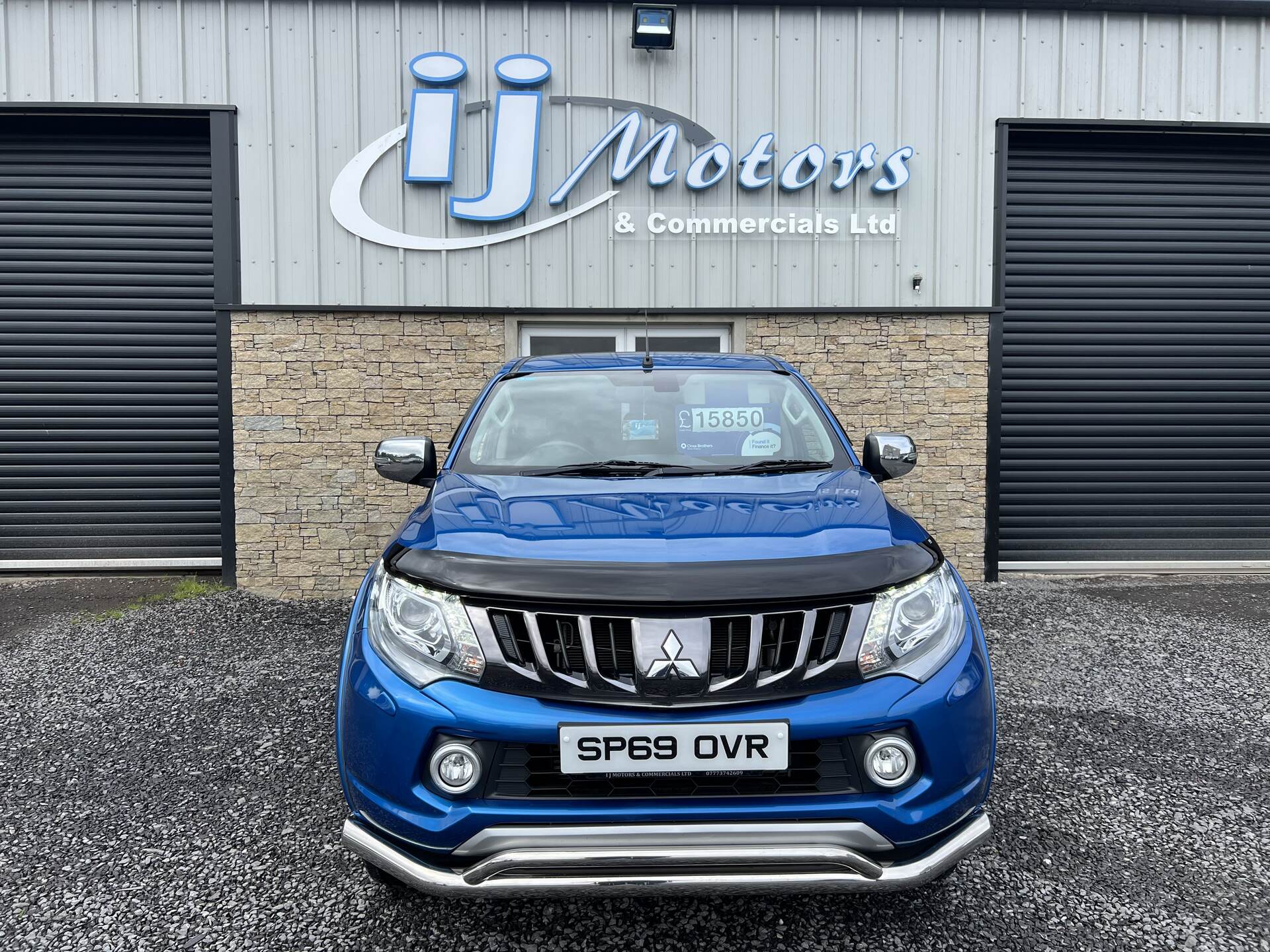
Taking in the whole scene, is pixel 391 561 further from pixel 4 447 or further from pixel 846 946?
pixel 4 447

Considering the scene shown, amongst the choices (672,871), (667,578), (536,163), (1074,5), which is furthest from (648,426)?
(1074,5)

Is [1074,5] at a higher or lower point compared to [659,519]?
higher

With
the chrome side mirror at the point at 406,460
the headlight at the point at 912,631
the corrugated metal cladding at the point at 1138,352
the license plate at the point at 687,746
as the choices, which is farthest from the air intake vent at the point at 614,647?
the corrugated metal cladding at the point at 1138,352

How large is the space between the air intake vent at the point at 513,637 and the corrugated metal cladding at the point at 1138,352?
6.13m

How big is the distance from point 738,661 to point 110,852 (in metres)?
2.34

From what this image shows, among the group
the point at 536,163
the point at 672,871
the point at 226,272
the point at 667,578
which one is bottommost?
the point at 672,871

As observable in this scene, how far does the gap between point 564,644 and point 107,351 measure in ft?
22.1

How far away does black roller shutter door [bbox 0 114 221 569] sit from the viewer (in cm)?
659

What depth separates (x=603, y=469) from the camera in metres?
2.70

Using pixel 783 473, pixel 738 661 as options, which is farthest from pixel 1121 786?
pixel 738 661

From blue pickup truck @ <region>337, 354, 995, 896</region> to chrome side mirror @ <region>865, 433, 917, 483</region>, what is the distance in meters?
0.96

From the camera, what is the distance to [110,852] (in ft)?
8.54

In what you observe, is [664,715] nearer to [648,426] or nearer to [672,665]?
[672,665]

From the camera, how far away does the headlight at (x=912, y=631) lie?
185 centimetres
